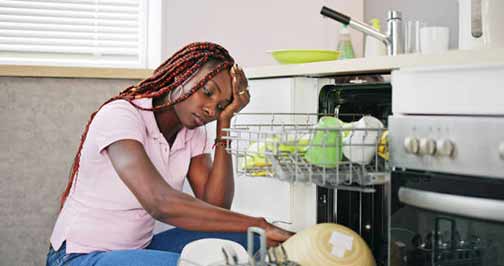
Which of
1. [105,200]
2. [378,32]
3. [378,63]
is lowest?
[105,200]

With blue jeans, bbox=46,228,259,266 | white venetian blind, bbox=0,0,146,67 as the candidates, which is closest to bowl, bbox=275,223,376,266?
blue jeans, bbox=46,228,259,266

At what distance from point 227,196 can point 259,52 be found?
0.82 m

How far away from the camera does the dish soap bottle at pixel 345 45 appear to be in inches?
106

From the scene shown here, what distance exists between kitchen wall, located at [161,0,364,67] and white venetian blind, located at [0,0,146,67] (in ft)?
0.76

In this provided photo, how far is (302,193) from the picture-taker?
1.92 meters

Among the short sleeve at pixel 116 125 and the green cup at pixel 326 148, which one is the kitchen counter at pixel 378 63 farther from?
the short sleeve at pixel 116 125

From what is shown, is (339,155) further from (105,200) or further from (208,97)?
(105,200)

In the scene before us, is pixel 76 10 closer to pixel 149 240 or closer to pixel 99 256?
pixel 149 240

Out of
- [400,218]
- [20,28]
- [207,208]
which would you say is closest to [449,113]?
[400,218]

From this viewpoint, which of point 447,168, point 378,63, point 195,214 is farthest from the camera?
point 195,214

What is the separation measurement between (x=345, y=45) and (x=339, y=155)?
4.37 feet

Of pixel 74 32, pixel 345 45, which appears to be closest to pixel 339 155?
pixel 345 45

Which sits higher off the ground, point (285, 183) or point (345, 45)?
point (345, 45)

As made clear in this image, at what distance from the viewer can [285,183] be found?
1938 millimetres
